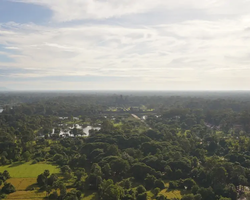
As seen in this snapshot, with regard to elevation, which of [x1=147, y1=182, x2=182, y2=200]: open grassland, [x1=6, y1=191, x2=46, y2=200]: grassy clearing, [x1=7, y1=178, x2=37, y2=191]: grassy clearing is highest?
[x1=147, y1=182, x2=182, y2=200]: open grassland

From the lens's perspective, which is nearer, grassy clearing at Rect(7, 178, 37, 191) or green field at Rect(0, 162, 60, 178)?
grassy clearing at Rect(7, 178, 37, 191)

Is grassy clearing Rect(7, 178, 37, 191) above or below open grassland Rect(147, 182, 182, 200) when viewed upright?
below

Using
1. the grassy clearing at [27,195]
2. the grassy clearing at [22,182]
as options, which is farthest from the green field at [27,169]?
the grassy clearing at [27,195]

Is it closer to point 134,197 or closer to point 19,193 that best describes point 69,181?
point 19,193

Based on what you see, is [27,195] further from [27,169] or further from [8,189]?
[27,169]

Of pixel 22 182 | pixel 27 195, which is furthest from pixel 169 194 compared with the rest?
pixel 22 182

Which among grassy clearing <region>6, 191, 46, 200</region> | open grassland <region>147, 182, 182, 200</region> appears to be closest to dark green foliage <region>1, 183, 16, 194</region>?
grassy clearing <region>6, 191, 46, 200</region>

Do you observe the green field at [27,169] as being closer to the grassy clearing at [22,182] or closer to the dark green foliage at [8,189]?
the grassy clearing at [22,182]

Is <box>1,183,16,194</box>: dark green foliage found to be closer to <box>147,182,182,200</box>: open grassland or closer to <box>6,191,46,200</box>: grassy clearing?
<box>6,191,46,200</box>: grassy clearing
